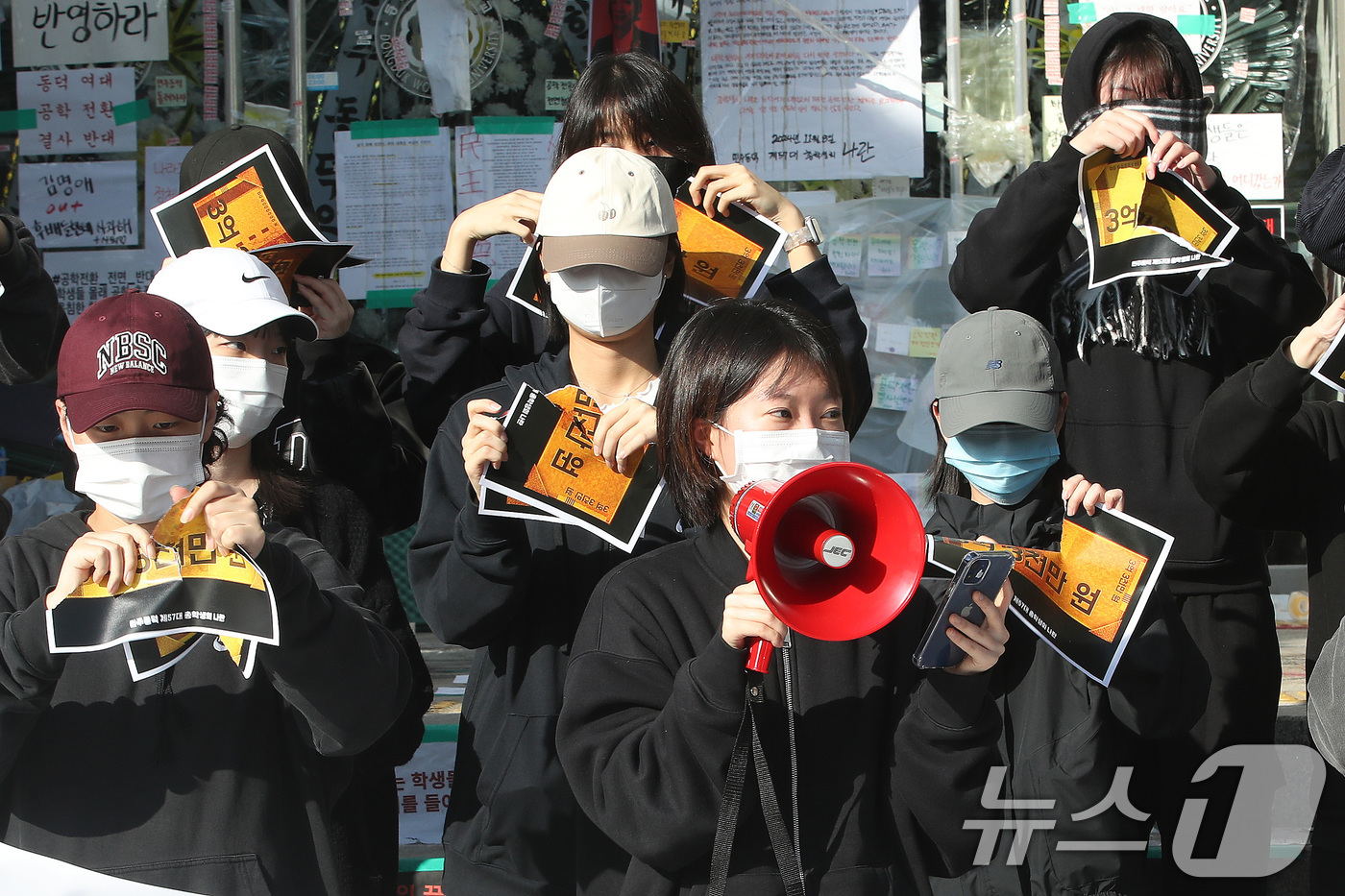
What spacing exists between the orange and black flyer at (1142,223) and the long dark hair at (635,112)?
1053 mm

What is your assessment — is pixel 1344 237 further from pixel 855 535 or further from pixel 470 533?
pixel 470 533

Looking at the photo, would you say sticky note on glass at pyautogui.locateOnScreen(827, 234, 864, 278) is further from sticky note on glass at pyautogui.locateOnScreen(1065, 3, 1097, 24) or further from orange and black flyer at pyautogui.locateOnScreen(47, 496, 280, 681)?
orange and black flyer at pyautogui.locateOnScreen(47, 496, 280, 681)

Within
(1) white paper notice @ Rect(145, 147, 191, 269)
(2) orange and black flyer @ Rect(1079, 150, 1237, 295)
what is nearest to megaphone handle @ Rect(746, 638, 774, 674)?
(2) orange and black flyer @ Rect(1079, 150, 1237, 295)

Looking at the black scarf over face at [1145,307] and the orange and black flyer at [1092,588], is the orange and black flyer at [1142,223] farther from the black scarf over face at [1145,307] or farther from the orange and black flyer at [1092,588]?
the orange and black flyer at [1092,588]

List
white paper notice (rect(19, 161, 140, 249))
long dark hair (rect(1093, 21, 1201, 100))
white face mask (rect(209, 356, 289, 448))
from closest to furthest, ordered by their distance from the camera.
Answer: white face mask (rect(209, 356, 289, 448))
long dark hair (rect(1093, 21, 1201, 100))
white paper notice (rect(19, 161, 140, 249))

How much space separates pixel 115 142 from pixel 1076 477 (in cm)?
499

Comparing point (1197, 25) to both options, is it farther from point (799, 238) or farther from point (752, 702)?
point (752, 702)

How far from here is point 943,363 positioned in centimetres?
321

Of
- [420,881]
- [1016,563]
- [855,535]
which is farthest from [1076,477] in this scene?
[420,881]

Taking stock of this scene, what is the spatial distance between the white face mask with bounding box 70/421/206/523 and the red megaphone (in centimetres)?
116

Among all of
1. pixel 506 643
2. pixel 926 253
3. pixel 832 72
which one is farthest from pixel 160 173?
pixel 506 643

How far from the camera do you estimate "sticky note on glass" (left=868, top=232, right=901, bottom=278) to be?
580cm

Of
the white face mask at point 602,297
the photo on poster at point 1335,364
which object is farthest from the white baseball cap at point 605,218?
the photo on poster at point 1335,364

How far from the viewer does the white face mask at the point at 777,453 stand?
2178 mm
